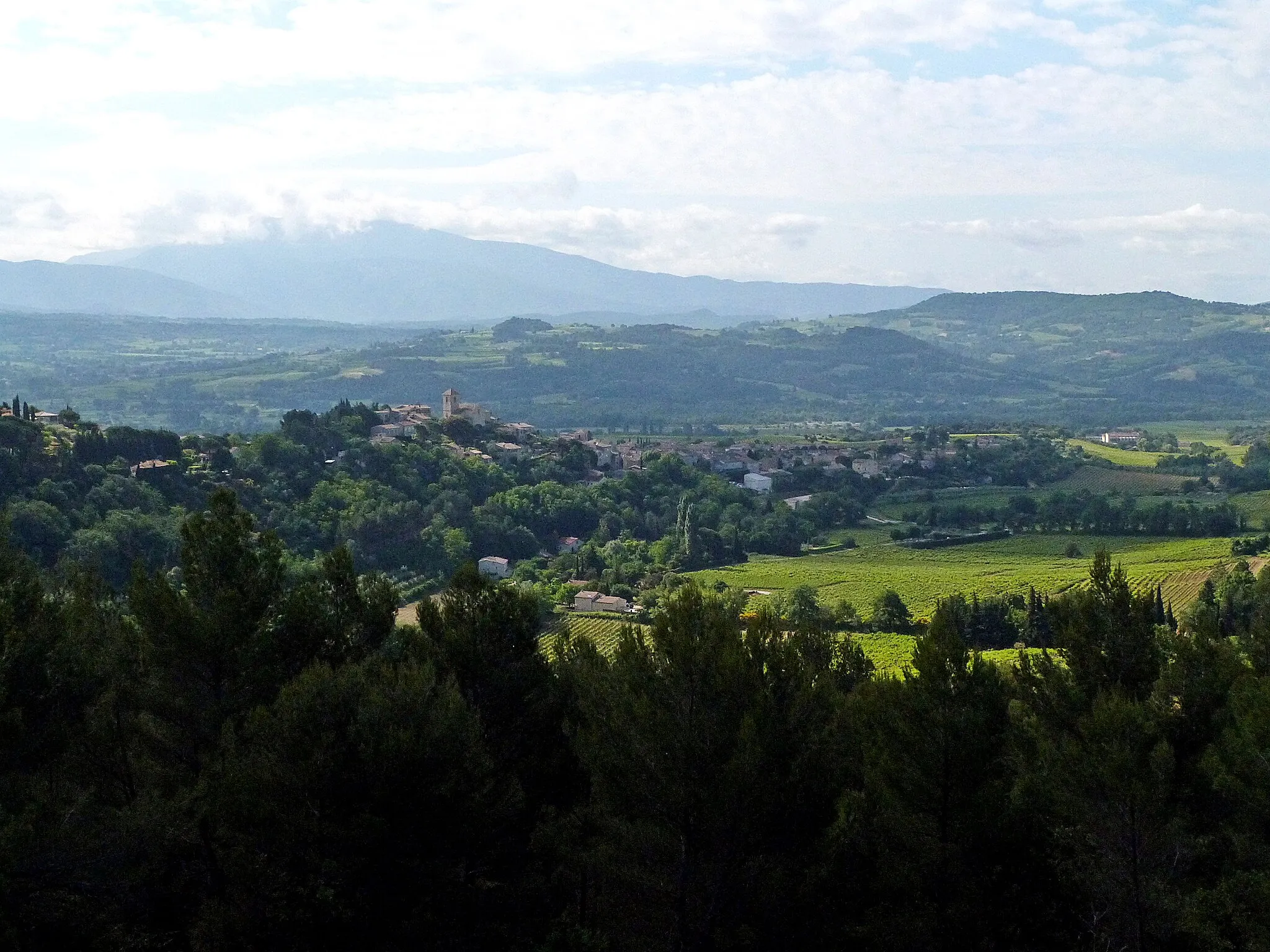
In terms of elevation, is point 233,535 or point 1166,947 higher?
point 233,535

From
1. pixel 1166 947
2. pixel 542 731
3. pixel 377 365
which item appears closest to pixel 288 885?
pixel 542 731

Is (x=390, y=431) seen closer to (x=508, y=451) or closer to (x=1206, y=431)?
(x=508, y=451)

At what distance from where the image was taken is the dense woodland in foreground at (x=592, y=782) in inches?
395

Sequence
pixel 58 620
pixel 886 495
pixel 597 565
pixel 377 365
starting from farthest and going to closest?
pixel 377 365, pixel 886 495, pixel 597 565, pixel 58 620

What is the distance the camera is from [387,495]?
53344 mm

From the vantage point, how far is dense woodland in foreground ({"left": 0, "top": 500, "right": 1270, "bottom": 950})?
10023 mm

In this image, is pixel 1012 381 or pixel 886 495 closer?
pixel 886 495

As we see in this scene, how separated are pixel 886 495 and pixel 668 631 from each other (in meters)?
62.8

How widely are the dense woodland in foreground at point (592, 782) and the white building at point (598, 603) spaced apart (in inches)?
1280

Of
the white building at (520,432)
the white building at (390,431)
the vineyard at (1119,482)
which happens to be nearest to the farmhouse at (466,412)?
the white building at (520,432)

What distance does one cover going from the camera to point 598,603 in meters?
45.9

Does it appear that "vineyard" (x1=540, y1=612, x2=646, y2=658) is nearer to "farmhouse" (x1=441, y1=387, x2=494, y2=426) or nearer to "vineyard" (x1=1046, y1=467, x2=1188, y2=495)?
"farmhouse" (x1=441, y1=387, x2=494, y2=426)

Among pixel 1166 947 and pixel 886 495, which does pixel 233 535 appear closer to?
pixel 1166 947

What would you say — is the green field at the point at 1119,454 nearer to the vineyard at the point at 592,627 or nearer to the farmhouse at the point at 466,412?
the farmhouse at the point at 466,412
